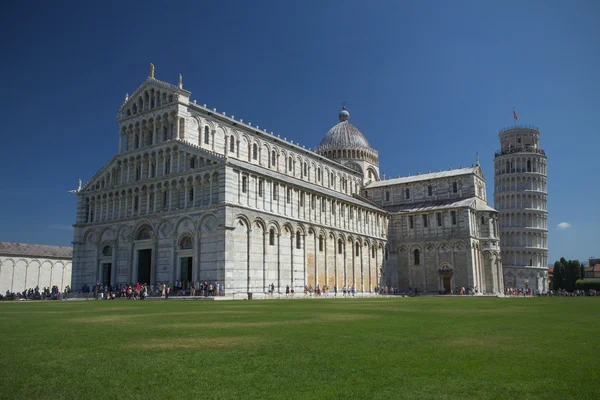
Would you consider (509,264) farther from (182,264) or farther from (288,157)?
(182,264)

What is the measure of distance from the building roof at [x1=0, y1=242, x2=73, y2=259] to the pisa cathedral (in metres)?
17.7

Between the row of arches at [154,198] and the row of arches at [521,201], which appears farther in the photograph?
the row of arches at [521,201]

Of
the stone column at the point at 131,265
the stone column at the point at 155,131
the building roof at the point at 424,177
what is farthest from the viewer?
the building roof at the point at 424,177

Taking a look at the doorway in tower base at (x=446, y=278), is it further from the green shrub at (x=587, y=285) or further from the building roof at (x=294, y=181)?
the green shrub at (x=587, y=285)

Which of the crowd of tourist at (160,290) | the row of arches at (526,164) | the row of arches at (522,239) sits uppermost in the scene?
the row of arches at (526,164)

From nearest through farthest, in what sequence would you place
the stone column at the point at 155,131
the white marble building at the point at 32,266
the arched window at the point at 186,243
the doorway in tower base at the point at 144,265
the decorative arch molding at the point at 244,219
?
the decorative arch molding at the point at 244,219 < the arched window at the point at 186,243 < the doorway in tower base at the point at 144,265 < the stone column at the point at 155,131 < the white marble building at the point at 32,266

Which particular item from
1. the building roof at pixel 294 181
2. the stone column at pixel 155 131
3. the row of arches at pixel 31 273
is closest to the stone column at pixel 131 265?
the stone column at pixel 155 131

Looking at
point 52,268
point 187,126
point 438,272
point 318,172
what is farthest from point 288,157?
point 52,268

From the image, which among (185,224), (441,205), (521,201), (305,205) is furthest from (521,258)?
(185,224)

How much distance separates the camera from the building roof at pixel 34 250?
6391 centimetres

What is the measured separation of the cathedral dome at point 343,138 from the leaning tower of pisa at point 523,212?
30.4 metres

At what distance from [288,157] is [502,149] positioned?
54436mm

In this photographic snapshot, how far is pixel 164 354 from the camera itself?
9.05 meters

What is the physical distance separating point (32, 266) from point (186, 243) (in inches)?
1346
